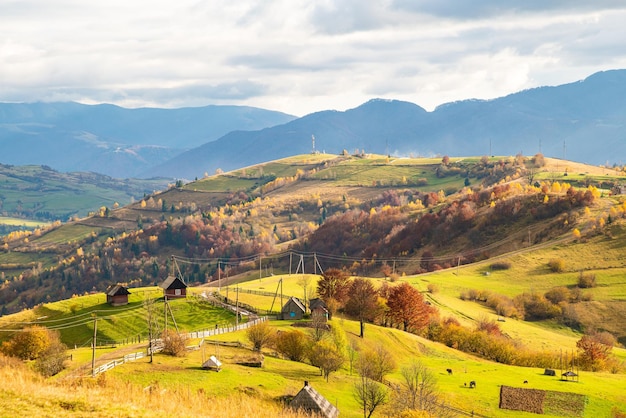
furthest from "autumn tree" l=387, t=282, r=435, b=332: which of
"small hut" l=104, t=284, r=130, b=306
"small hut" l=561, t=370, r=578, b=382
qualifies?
"small hut" l=104, t=284, r=130, b=306

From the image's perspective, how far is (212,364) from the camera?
64.5m

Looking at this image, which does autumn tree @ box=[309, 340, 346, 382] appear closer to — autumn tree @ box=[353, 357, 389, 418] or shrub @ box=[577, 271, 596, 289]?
autumn tree @ box=[353, 357, 389, 418]

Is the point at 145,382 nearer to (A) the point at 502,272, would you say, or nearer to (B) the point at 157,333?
(B) the point at 157,333

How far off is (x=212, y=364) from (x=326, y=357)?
39.0 ft

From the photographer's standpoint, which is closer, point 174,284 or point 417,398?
point 417,398

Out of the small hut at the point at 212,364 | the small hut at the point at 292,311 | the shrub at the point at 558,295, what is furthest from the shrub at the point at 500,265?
the small hut at the point at 212,364

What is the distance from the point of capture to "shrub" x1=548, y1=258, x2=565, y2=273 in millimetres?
167750

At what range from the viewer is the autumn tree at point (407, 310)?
10925cm

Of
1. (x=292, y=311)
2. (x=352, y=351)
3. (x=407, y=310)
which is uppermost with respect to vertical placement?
(x=292, y=311)

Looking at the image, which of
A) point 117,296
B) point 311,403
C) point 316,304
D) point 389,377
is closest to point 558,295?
point 316,304

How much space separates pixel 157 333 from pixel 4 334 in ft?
71.3

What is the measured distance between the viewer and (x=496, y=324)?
123625 mm

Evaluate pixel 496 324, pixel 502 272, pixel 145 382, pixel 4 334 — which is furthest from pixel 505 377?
pixel 502 272

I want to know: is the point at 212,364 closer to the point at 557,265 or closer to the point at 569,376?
the point at 569,376
